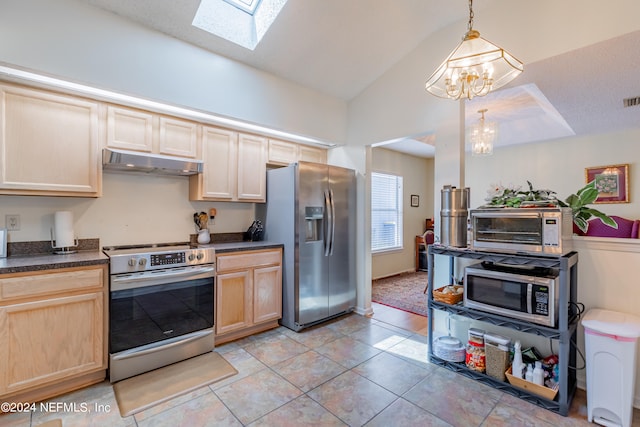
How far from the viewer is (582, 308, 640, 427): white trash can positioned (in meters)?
1.77

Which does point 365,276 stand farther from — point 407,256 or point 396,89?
point 407,256

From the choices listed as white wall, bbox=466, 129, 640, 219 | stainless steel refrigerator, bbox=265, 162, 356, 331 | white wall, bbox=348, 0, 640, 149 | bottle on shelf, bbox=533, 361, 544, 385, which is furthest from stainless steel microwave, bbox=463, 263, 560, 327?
white wall, bbox=466, 129, 640, 219

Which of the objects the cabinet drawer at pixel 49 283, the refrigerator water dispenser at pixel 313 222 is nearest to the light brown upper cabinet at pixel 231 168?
the refrigerator water dispenser at pixel 313 222

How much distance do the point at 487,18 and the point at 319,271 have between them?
115 inches

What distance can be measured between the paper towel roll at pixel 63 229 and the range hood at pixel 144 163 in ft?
1.70

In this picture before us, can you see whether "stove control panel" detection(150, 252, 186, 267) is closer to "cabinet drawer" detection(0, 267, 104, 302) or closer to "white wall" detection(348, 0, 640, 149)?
"cabinet drawer" detection(0, 267, 104, 302)

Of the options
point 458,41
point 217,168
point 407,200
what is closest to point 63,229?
point 217,168

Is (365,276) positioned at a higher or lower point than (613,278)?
lower

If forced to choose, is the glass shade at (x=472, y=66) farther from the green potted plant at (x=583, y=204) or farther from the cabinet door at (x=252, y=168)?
the cabinet door at (x=252, y=168)

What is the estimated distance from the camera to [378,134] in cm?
358

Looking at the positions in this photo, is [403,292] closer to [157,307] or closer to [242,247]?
[242,247]

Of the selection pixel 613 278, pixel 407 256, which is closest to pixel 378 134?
pixel 613 278

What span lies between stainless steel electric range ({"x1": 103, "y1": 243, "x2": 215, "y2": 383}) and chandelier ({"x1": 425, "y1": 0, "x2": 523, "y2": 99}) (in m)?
2.40

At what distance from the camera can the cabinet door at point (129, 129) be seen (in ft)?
8.28
